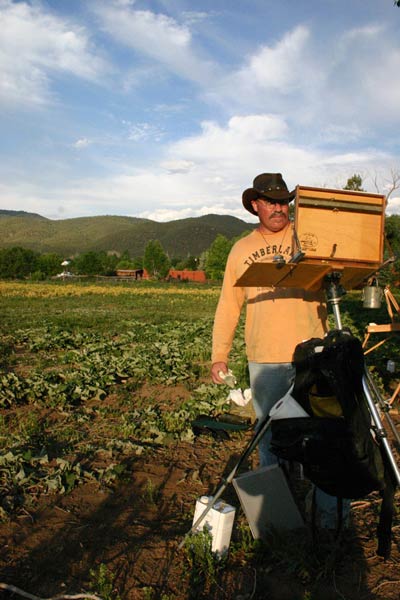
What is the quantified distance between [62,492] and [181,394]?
380cm

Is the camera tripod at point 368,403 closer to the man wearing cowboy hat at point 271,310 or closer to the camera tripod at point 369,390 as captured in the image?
the camera tripod at point 369,390

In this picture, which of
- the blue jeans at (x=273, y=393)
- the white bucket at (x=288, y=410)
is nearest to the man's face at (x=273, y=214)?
the blue jeans at (x=273, y=393)

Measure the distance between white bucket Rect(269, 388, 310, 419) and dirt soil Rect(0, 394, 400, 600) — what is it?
31.1 inches

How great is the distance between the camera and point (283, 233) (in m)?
3.44

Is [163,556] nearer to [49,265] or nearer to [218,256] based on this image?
[218,256]

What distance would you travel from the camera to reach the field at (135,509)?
2869 mm

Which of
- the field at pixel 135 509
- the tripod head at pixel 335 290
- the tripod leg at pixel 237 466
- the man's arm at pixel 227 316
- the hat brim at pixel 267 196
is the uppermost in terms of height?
the hat brim at pixel 267 196

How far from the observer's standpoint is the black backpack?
2.39 metres

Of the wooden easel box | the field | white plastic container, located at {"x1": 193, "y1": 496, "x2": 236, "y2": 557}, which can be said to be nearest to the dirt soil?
the field

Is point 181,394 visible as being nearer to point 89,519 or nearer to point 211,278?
point 89,519

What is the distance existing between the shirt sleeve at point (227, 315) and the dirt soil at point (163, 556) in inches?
47.7

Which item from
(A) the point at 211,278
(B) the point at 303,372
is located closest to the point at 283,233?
(B) the point at 303,372

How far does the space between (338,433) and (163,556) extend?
1495 mm

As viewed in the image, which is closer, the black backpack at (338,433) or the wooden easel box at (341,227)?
the black backpack at (338,433)
